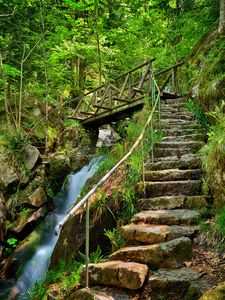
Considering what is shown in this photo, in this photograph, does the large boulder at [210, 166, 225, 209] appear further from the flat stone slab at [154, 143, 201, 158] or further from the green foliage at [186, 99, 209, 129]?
the green foliage at [186, 99, 209, 129]

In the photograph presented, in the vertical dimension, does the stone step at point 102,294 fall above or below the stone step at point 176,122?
below

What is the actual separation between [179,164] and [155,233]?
1.93m

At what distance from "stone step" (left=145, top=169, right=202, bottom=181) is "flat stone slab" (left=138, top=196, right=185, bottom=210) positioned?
54 centimetres

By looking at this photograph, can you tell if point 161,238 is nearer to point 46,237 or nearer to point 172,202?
point 172,202

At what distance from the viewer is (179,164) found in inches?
229

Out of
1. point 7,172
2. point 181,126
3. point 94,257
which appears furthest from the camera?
point 7,172

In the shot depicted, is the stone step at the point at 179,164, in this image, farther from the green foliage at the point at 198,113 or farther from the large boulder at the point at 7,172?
the large boulder at the point at 7,172

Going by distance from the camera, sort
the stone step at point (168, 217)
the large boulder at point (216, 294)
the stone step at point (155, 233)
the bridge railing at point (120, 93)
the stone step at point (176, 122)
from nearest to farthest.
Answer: the large boulder at point (216, 294), the stone step at point (155, 233), the stone step at point (168, 217), the stone step at point (176, 122), the bridge railing at point (120, 93)

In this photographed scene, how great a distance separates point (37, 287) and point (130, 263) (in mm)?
2429

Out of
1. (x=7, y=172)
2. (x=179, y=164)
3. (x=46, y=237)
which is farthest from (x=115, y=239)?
(x=7, y=172)

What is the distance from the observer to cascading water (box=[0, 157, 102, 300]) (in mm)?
6840

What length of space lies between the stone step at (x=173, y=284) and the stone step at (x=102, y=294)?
27cm

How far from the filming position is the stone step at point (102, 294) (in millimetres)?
3380

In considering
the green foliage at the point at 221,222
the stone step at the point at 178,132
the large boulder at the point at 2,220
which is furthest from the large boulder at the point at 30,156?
the green foliage at the point at 221,222
